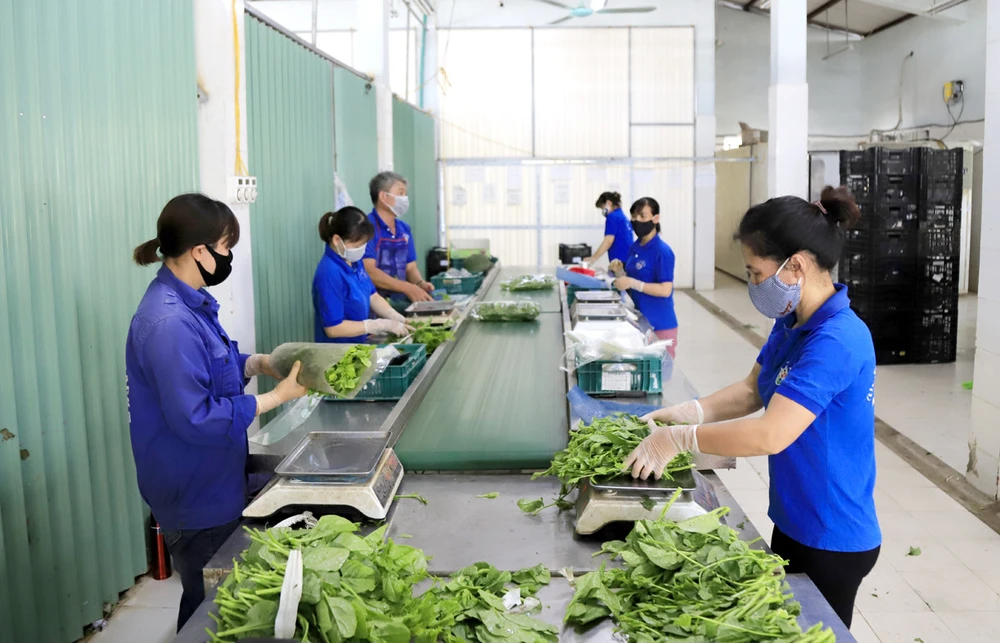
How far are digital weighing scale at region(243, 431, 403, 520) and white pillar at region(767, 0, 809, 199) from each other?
731 cm

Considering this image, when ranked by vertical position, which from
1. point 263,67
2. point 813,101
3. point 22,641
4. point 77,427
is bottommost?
point 22,641

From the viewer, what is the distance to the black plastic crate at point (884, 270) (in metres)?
7.96

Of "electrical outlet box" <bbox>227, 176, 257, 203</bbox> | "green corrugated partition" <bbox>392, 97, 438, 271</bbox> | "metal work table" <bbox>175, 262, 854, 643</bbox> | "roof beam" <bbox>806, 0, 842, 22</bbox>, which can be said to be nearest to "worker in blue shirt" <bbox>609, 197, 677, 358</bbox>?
"metal work table" <bbox>175, 262, 854, 643</bbox>

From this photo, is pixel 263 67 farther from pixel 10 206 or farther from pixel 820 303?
pixel 820 303

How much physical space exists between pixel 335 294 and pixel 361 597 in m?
2.93

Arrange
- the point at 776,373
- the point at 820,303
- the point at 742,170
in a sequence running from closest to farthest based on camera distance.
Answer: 1. the point at 820,303
2. the point at 776,373
3. the point at 742,170

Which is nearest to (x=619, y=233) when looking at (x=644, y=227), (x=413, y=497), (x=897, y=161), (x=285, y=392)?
(x=897, y=161)

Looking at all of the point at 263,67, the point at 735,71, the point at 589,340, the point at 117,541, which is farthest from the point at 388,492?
the point at 735,71

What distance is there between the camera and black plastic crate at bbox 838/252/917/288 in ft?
26.1

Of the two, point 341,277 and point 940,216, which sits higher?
point 940,216

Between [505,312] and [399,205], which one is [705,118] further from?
[505,312]

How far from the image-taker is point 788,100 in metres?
8.59

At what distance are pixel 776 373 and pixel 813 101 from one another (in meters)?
16.3

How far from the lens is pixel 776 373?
233cm
